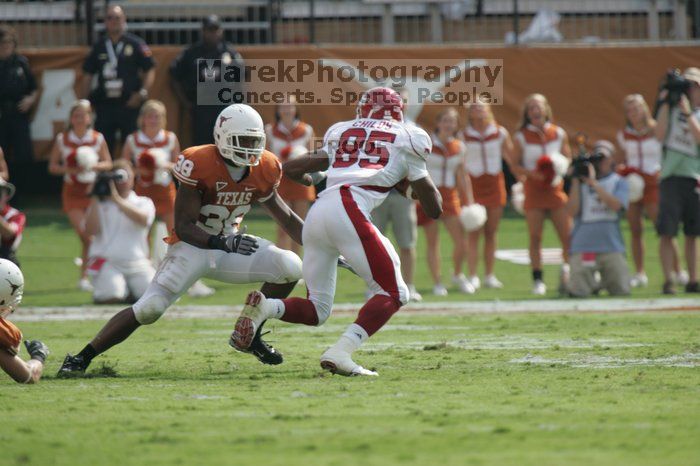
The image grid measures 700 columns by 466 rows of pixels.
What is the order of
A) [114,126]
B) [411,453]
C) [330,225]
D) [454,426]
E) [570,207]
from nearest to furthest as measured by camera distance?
[411,453], [454,426], [330,225], [570,207], [114,126]

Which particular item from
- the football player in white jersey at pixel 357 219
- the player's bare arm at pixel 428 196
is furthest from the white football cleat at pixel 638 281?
the player's bare arm at pixel 428 196

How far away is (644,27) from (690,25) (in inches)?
22.8

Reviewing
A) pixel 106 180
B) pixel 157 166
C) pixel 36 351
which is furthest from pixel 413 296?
pixel 36 351

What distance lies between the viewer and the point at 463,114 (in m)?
14.9

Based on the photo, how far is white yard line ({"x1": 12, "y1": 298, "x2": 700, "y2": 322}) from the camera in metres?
9.74

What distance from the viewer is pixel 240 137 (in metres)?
6.46

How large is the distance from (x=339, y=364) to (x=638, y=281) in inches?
238

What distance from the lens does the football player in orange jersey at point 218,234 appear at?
6418 mm

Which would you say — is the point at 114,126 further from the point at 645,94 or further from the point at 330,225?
the point at 330,225

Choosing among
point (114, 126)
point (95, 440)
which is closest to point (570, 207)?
point (114, 126)

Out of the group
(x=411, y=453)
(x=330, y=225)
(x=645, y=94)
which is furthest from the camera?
(x=645, y=94)

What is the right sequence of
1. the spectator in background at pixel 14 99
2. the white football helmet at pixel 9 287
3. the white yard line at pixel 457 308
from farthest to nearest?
the spectator in background at pixel 14 99 → the white yard line at pixel 457 308 → the white football helmet at pixel 9 287

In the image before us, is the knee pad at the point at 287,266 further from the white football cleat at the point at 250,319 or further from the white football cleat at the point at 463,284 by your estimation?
the white football cleat at the point at 463,284

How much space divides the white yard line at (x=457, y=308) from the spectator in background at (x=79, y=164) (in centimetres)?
155
